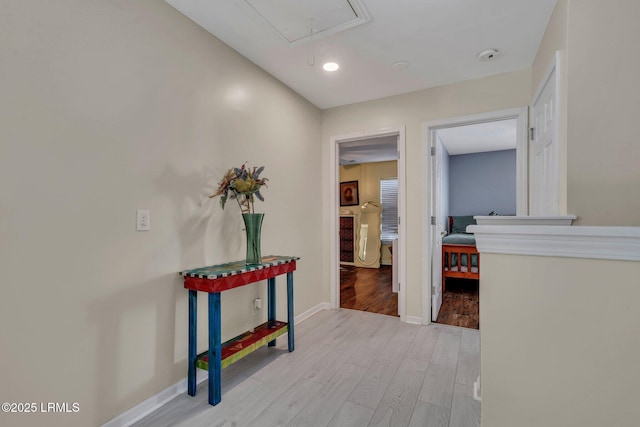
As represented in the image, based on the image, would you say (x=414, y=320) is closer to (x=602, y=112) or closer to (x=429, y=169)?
(x=429, y=169)

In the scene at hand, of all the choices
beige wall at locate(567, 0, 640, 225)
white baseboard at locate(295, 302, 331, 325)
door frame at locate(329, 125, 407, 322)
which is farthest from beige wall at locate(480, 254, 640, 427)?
white baseboard at locate(295, 302, 331, 325)

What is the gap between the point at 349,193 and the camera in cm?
656

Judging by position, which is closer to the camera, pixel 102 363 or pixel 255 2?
pixel 102 363

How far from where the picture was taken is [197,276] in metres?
1.76

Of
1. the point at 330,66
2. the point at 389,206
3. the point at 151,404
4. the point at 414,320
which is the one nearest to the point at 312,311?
the point at 414,320

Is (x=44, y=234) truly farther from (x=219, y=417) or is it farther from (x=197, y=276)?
(x=219, y=417)

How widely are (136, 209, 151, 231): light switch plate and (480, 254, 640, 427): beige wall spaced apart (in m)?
1.69

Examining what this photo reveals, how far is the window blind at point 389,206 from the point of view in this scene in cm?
627

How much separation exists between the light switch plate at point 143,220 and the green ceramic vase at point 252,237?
0.62 m

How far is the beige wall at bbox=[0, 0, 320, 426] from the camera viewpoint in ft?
4.02

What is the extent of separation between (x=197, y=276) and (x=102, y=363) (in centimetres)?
60

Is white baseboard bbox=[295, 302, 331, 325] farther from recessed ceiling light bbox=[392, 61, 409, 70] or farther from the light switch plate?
recessed ceiling light bbox=[392, 61, 409, 70]

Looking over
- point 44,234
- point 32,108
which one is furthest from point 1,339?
point 32,108

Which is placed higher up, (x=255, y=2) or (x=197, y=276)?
(x=255, y=2)
